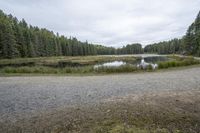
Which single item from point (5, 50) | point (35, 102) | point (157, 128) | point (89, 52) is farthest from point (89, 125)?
point (89, 52)

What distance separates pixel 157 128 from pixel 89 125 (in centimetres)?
154

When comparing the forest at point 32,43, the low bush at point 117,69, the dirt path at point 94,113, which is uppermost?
the forest at point 32,43

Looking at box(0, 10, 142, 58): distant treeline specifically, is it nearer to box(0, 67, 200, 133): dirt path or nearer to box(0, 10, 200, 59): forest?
box(0, 10, 200, 59): forest

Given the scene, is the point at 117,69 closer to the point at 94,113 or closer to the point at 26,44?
the point at 94,113

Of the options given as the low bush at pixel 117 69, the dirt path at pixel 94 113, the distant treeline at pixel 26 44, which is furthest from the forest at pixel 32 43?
the dirt path at pixel 94 113

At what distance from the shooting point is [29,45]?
168 feet

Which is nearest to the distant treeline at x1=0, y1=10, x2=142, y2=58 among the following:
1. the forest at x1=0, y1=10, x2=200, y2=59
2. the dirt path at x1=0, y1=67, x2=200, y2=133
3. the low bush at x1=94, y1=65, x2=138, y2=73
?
the forest at x1=0, y1=10, x2=200, y2=59

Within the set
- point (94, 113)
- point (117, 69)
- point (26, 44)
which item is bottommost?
point (94, 113)

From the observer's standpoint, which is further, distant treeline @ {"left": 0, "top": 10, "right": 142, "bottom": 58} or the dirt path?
distant treeline @ {"left": 0, "top": 10, "right": 142, "bottom": 58}

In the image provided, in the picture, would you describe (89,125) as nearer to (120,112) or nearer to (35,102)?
(120,112)

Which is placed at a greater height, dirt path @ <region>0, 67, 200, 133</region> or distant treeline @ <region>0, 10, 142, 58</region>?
distant treeline @ <region>0, 10, 142, 58</region>

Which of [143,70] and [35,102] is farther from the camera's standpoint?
[143,70]

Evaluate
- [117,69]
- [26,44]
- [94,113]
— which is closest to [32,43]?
[26,44]

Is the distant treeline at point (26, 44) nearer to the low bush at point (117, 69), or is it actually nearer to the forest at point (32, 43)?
the forest at point (32, 43)
